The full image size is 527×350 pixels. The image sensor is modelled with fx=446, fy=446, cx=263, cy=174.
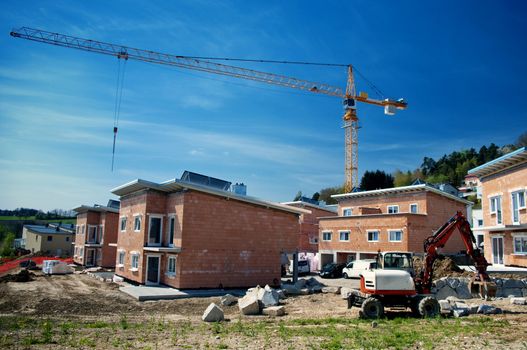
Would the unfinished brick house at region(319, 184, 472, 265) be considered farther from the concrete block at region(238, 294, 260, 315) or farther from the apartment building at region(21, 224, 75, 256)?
the apartment building at region(21, 224, 75, 256)

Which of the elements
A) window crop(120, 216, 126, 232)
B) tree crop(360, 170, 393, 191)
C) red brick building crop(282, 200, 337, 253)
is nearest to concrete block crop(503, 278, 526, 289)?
window crop(120, 216, 126, 232)

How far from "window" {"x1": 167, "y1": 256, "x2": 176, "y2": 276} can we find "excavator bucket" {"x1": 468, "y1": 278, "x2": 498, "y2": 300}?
17405 mm

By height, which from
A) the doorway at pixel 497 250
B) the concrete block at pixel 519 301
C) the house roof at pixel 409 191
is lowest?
the concrete block at pixel 519 301

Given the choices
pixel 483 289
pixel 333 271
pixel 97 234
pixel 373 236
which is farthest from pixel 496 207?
pixel 97 234

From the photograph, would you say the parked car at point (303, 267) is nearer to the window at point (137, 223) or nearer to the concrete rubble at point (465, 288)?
the window at point (137, 223)

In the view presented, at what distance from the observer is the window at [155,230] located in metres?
31.6

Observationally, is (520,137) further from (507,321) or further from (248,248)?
(507,321)

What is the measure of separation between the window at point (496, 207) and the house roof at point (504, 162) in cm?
198

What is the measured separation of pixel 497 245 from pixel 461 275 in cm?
742

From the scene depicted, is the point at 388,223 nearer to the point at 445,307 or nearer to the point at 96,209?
the point at 445,307

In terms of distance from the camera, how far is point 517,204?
30.5 metres

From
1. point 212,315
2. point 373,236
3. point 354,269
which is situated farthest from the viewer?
point 373,236

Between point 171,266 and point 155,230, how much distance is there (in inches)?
147

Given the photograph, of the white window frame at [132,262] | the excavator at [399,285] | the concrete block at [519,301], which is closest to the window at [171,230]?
the white window frame at [132,262]
